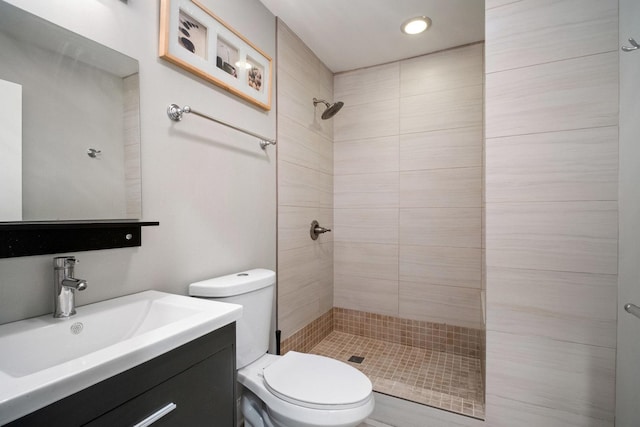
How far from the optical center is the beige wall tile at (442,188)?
209cm

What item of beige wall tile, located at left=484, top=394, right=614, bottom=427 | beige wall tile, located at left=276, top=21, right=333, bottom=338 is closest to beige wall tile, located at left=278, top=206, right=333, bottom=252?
beige wall tile, located at left=276, top=21, right=333, bottom=338

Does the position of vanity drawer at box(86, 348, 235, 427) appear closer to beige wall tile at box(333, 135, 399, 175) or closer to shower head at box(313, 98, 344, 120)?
shower head at box(313, 98, 344, 120)

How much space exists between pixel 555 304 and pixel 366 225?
52.7 inches

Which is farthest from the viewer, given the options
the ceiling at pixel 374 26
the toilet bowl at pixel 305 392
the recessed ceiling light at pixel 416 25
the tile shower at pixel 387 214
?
the tile shower at pixel 387 214

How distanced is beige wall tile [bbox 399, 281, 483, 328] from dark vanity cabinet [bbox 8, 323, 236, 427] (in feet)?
5.36

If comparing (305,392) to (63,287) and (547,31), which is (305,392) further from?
(547,31)

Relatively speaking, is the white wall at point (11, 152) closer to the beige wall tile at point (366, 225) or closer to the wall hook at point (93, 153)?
the wall hook at point (93, 153)

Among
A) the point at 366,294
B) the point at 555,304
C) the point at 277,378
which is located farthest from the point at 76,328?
the point at 366,294

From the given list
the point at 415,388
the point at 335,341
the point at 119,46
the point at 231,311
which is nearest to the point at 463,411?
the point at 415,388

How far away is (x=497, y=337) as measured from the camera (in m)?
1.36

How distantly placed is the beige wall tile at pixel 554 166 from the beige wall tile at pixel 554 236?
0.16 feet

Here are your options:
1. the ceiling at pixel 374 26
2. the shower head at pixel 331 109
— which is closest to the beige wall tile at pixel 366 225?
the shower head at pixel 331 109

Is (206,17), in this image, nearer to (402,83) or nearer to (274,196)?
(274,196)

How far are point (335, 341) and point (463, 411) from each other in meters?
1.05
